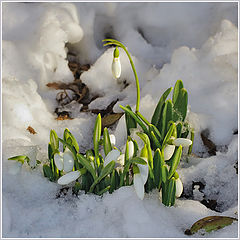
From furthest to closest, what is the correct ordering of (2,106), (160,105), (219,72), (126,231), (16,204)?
(219,72)
(2,106)
(160,105)
(16,204)
(126,231)

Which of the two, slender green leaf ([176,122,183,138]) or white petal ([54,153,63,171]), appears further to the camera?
slender green leaf ([176,122,183,138])

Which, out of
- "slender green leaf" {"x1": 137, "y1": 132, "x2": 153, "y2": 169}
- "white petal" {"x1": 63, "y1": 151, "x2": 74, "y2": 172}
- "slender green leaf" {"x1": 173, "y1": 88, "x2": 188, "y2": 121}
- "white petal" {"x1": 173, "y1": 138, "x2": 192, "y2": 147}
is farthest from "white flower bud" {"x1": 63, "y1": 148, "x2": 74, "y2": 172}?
"slender green leaf" {"x1": 173, "y1": 88, "x2": 188, "y2": 121}

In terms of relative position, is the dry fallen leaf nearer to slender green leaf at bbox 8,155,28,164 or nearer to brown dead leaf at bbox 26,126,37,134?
slender green leaf at bbox 8,155,28,164

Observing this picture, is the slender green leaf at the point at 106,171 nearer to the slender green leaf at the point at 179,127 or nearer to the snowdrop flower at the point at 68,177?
the snowdrop flower at the point at 68,177

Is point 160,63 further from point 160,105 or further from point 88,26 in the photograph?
point 160,105

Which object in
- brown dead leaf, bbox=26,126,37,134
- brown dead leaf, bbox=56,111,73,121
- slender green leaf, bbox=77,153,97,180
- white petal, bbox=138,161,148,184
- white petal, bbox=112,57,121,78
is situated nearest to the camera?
white petal, bbox=138,161,148,184

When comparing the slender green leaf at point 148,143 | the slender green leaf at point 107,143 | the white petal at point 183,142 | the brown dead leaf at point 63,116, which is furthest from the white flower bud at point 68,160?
the brown dead leaf at point 63,116

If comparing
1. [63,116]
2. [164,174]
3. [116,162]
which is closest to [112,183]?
[116,162]

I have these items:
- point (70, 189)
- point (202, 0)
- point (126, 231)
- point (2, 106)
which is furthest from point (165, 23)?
point (126, 231)
